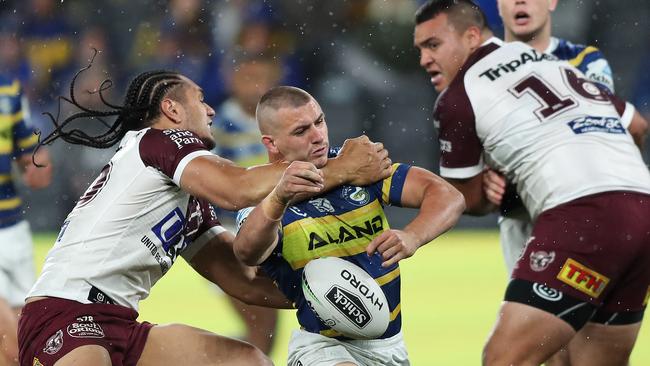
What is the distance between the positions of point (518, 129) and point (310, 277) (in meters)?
1.27

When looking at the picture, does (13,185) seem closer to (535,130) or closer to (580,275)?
(535,130)

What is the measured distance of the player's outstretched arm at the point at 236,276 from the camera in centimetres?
506

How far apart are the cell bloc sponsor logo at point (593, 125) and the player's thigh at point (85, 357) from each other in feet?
7.47

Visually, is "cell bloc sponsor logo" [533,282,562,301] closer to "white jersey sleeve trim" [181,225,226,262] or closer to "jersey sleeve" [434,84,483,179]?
"jersey sleeve" [434,84,483,179]

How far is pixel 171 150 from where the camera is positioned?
14.8ft

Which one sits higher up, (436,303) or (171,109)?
(171,109)

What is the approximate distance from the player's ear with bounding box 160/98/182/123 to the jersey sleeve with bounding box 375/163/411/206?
97cm

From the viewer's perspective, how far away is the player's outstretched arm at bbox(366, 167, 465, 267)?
4094 mm

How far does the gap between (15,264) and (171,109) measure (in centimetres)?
253

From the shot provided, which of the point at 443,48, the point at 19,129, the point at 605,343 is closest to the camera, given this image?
the point at 605,343

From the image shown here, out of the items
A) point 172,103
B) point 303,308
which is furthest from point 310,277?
point 172,103

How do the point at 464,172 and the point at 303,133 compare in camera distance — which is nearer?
the point at 303,133

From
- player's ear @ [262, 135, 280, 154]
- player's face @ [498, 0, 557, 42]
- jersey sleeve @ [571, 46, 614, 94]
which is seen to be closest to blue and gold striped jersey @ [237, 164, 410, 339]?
player's ear @ [262, 135, 280, 154]

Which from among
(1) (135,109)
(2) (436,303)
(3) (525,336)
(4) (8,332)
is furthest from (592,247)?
(2) (436,303)
